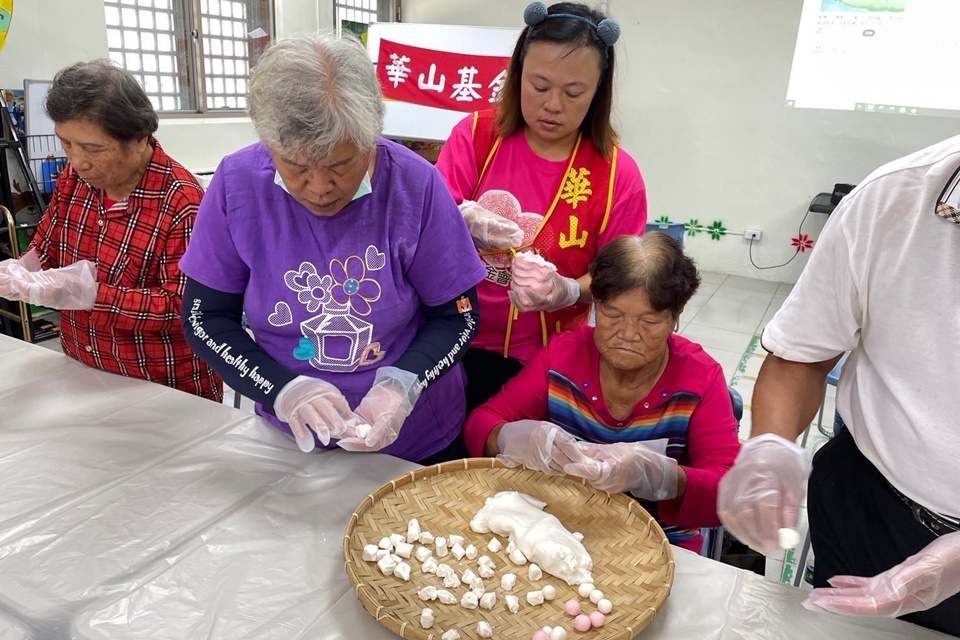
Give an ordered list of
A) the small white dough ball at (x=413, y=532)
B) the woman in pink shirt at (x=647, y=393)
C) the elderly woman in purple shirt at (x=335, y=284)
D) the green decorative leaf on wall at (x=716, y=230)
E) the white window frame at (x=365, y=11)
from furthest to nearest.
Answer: the green decorative leaf on wall at (x=716, y=230), the white window frame at (x=365, y=11), the woman in pink shirt at (x=647, y=393), the elderly woman in purple shirt at (x=335, y=284), the small white dough ball at (x=413, y=532)

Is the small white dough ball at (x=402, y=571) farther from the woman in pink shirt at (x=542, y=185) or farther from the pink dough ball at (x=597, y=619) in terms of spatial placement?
the woman in pink shirt at (x=542, y=185)

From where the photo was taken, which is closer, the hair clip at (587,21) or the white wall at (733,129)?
the hair clip at (587,21)

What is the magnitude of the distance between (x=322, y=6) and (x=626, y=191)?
442 cm

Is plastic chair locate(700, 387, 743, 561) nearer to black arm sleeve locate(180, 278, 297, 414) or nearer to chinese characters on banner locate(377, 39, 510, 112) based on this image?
black arm sleeve locate(180, 278, 297, 414)

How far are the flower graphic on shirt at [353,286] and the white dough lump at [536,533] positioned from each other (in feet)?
1.34

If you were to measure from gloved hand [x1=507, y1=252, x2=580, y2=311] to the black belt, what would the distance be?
730mm

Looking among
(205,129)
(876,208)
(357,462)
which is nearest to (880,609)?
(876,208)

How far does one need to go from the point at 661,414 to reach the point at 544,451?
311 millimetres

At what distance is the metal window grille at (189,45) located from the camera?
4109 millimetres

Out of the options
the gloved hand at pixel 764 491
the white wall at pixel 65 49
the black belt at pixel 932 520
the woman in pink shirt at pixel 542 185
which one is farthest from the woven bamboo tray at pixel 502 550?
the white wall at pixel 65 49

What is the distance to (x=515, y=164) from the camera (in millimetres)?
1588

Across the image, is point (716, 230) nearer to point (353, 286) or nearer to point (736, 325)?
point (736, 325)

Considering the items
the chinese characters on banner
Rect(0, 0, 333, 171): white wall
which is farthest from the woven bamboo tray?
the chinese characters on banner

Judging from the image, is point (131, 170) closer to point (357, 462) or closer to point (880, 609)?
point (357, 462)
